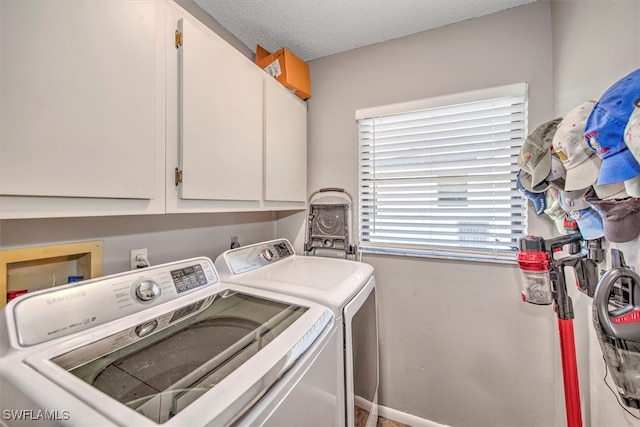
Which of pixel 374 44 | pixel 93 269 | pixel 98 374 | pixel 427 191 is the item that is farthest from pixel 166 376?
pixel 374 44

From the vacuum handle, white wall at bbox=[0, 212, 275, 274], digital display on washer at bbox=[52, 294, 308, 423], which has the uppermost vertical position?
white wall at bbox=[0, 212, 275, 274]

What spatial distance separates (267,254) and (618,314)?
1.53 metres

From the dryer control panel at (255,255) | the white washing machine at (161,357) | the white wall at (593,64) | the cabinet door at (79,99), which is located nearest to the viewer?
the white washing machine at (161,357)

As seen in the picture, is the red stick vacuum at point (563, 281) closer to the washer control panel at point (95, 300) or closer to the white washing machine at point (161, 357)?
the white washing machine at point (161, 357)

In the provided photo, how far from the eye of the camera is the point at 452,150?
65.1 inches

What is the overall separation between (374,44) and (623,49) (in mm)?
1379

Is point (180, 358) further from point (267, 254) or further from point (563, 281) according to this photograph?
point (563, 281)

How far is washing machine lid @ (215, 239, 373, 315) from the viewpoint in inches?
44.7

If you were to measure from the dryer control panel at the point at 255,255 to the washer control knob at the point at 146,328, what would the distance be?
1.59 ft

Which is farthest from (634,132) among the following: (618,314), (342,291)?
(342,291)

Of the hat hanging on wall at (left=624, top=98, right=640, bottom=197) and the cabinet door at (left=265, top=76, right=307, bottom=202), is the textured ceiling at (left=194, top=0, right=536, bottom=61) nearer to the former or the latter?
the cabinet door at (left=265, top=76, right=307, bottom=202)

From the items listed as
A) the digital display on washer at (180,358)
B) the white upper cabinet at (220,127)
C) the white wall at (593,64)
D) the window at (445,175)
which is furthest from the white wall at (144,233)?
the white wall at (593,64)

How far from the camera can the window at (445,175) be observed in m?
1.53

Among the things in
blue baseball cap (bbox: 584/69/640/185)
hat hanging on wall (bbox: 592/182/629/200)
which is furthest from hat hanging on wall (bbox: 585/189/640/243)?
blue baseball cap (bbox: 584/69/640/185)
